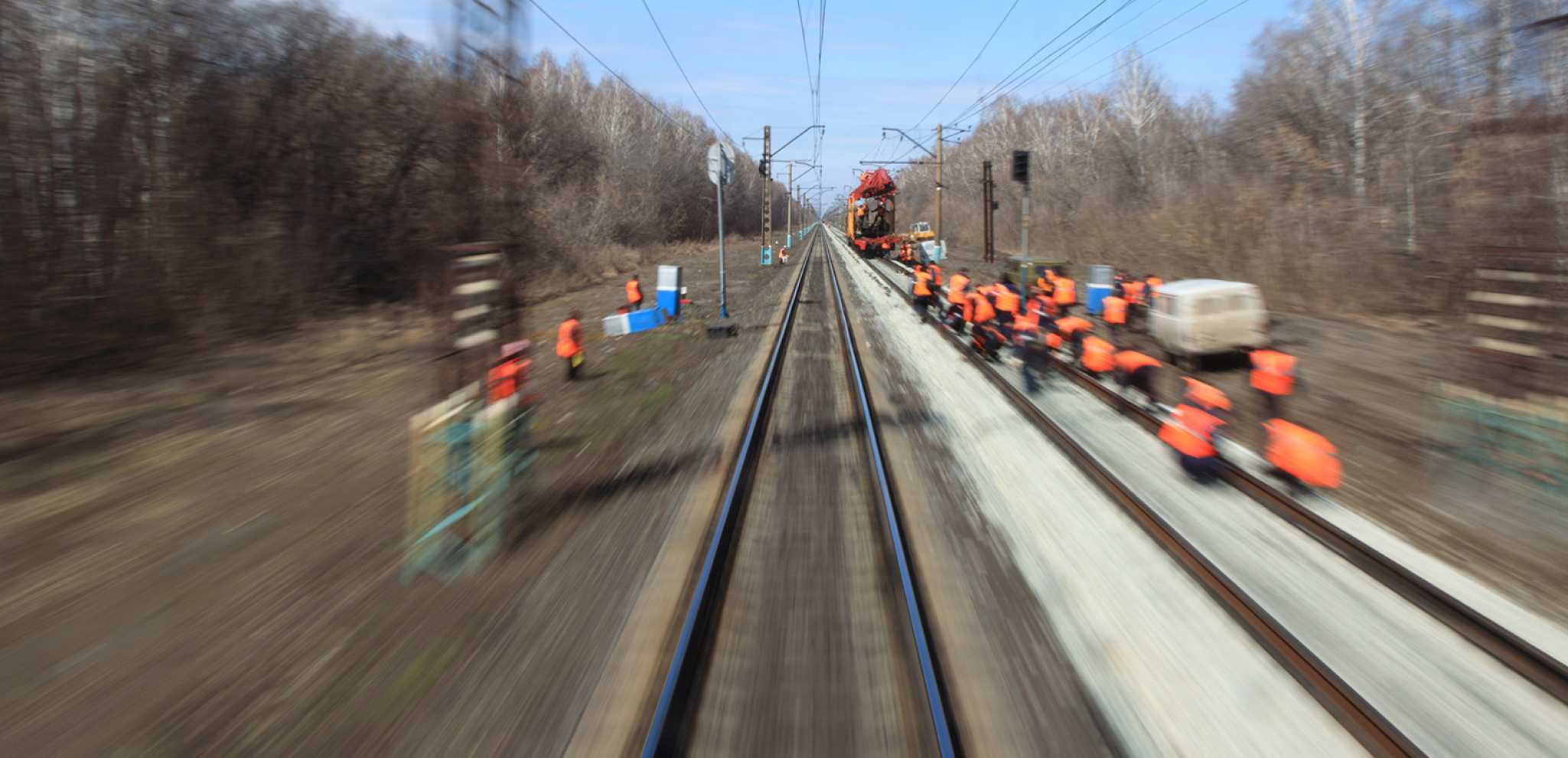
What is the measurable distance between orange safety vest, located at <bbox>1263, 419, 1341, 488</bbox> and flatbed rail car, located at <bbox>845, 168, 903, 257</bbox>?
116 feet

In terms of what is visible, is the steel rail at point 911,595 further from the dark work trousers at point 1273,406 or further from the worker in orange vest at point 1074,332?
the dark work trousers at point 1273,406

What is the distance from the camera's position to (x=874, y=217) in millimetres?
42156

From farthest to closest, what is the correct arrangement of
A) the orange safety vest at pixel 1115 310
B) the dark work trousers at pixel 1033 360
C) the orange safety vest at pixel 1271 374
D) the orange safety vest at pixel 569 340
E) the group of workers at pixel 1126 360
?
1. the orange safety vest at pixel 1115 310
2. the orange safety vest at pixel 569 340
3. the dark work trousers at pixel 1033 360
4. the orange safety vest at pixel 1271 374
5. the group of workers at pixel 1126 360

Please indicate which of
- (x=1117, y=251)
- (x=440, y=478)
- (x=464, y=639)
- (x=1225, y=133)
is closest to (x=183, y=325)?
(x=440, y=478)

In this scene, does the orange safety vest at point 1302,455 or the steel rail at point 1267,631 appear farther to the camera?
the orange safety vest at point 1302,455

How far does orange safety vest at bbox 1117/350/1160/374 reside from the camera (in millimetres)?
9531

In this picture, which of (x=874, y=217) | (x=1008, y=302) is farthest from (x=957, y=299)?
(x=874, y=217)

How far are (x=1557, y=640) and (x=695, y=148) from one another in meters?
78.5

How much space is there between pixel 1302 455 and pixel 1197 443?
2.52ft

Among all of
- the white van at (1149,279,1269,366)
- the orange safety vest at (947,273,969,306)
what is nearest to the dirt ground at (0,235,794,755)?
the white van at (1149,279,1269,366)

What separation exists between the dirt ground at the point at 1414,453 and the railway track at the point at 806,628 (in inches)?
153

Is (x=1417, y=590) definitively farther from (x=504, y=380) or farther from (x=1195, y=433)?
(x=504, y=380)

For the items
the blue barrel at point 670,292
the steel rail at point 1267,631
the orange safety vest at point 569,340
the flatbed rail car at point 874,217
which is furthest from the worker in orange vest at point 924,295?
the flatbed rail car at point 874,217

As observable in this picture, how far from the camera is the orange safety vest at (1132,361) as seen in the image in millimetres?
9531
